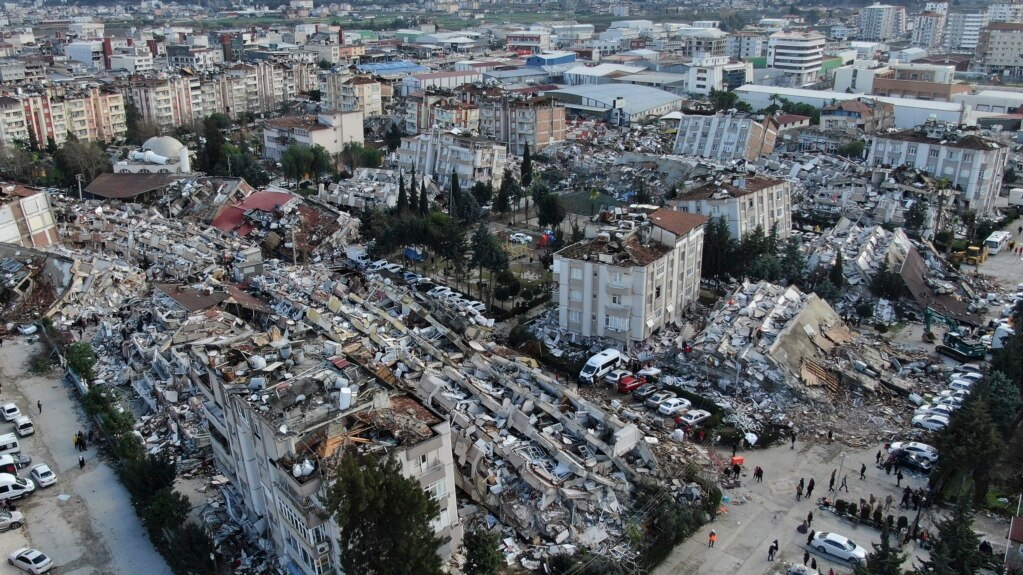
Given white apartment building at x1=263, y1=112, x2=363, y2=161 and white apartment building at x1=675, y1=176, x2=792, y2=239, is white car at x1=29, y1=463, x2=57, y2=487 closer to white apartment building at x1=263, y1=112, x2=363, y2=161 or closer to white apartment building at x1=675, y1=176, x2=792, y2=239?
white apartment building at x1=675, y1=176, x2=792, y2=239

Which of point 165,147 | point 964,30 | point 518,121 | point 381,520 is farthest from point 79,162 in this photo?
point 964,30

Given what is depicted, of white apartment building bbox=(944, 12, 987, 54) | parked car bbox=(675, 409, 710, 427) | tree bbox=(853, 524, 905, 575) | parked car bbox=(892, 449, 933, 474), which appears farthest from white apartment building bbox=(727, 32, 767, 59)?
tree bbox=(853, 524, 905, 575)

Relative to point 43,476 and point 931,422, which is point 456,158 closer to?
point 43,476

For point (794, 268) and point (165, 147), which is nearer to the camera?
point (794, 268)

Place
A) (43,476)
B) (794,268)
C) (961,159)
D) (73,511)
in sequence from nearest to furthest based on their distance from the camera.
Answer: (73,511) → (43,476) → (794,268) → (961,159)

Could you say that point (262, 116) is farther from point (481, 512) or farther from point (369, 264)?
point (481, 512)

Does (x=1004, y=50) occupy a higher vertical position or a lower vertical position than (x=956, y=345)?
higher
